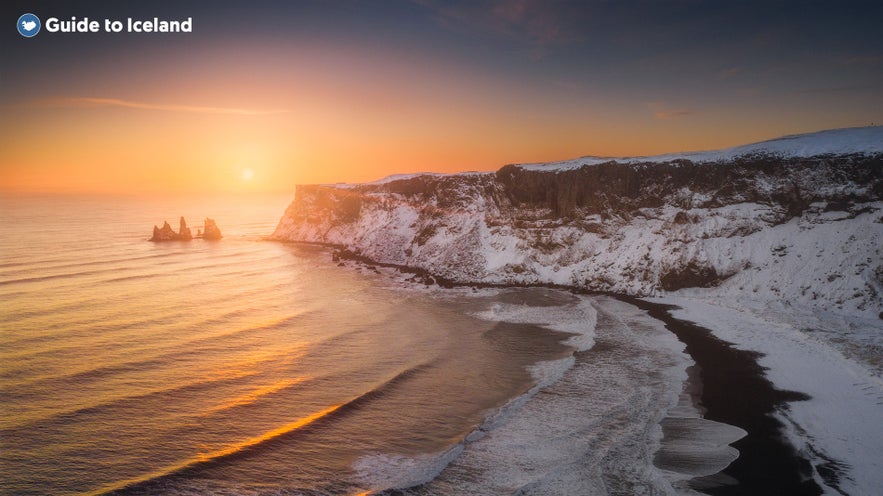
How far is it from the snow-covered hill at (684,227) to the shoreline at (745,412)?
39.3 ft

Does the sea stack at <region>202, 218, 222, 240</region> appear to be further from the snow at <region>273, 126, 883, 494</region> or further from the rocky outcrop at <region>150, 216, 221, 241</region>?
the snow at <region>273, 126, 883, 494</region>

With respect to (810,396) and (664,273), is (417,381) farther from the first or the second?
(664,273)

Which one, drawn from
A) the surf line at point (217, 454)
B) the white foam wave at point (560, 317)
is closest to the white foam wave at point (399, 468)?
the surf line at point (217, 454)

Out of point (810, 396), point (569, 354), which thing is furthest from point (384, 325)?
point (810, 396)

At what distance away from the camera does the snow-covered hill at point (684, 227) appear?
1724 inches

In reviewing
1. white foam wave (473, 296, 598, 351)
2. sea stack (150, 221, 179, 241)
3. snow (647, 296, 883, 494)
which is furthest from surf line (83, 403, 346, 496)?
sea stack (150, 221, 179, 241)

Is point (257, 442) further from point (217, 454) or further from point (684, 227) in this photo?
point (684, 227)

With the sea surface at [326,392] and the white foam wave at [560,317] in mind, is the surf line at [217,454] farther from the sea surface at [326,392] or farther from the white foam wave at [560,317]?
the white foam wave at [560,317]

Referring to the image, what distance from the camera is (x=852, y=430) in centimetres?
2058

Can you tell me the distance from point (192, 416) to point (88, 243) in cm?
8599

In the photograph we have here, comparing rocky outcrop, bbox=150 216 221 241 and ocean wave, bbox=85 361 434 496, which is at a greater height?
rocky outcrop, bbox=150 216 221 241

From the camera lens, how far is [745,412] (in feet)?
75.9

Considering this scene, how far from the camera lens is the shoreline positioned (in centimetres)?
1700

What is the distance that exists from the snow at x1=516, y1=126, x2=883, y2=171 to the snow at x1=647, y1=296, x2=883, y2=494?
25.0 metres
